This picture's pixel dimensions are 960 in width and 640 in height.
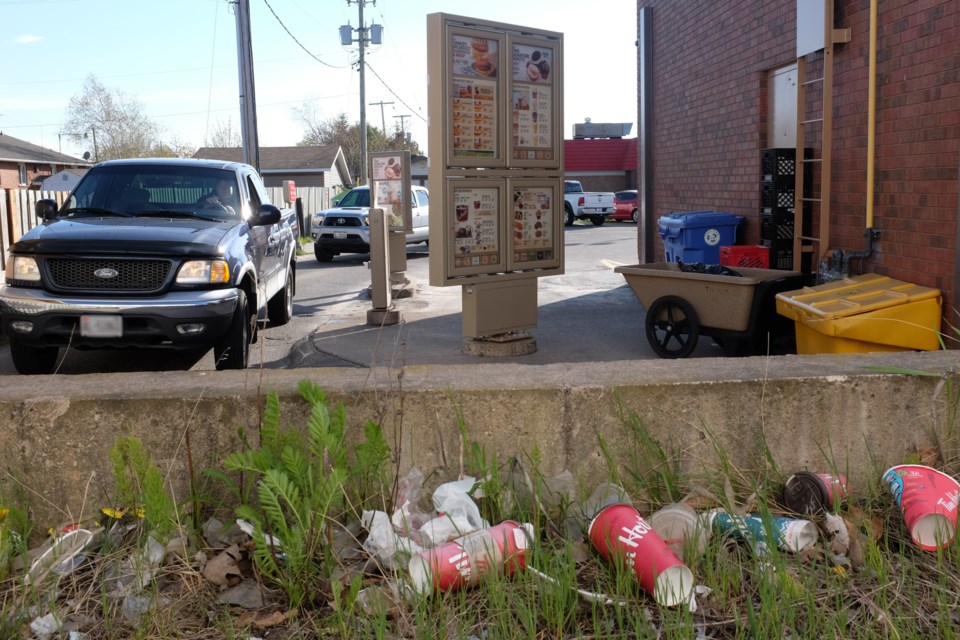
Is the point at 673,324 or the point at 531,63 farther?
the point at 531,63

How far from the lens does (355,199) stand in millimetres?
25312

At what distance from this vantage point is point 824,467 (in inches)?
161

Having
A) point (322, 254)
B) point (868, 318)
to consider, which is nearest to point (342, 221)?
point (322, 254)

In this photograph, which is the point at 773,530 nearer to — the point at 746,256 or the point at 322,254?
the point at 746,256

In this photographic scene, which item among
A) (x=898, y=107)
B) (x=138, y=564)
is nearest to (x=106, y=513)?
(x=138, y=564)

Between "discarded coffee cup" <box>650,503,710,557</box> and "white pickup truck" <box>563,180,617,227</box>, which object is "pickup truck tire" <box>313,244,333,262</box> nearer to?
"white pickup truck" <box>563,180,617,227</box>

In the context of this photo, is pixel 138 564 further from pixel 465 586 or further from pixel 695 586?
pixel 695 586

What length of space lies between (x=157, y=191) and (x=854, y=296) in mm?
6100

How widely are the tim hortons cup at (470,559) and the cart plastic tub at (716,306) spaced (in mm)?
4644

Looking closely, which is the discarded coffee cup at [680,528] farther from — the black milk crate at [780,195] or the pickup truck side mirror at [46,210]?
the pickup truck side mirror at [46,210]

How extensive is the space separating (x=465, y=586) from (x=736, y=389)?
1413mm

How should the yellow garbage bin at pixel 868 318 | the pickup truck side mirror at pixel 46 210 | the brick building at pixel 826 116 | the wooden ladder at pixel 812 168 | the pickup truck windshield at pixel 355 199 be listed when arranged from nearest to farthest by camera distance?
the yellow garbage bin at pixel 868 318
the brick building at pixel 826 116
the wooden ladder at pixel 812 168
the pickup truck side mirror at pixel 46 210
the pickup truck windshield at pixel 355 199

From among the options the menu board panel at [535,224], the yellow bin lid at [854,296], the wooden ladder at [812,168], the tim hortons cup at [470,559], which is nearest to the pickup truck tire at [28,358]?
the menu board panel at [535,224]

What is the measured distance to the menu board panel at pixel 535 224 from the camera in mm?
8891
